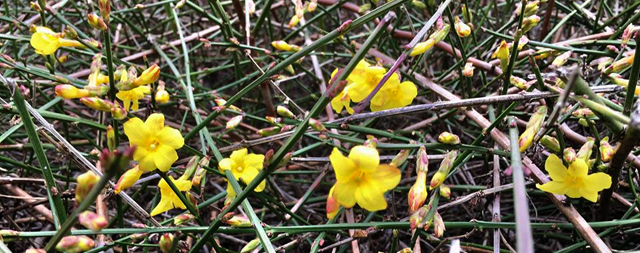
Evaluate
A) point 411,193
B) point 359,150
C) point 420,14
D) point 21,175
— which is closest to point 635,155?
point 411,193

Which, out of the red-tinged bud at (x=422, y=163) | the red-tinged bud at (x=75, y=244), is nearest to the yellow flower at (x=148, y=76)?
the red-tinged bud at (x=75, y=244)

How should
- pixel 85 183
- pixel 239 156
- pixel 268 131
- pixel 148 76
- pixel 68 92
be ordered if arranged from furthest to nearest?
pixel 239 156 < pixel 268 131 < pixel 148 76 < pixel 68 92 < pixel 85 183

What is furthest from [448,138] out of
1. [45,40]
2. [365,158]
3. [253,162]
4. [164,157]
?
[45,40]

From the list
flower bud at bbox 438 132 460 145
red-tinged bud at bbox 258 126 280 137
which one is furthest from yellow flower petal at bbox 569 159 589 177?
red-tinged bud at bbox 258 126 280 137

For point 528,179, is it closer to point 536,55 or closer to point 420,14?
point 536,55

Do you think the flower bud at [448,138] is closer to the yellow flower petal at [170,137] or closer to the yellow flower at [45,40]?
the yellow flower petal at [170,137]

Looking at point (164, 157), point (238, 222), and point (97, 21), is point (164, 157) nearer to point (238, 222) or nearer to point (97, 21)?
point (238, 222)
